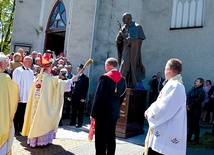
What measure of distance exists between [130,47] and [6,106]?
4.23 m

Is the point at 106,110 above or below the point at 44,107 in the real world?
above

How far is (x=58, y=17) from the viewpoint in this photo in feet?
48.9

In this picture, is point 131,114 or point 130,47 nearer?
point 131,114

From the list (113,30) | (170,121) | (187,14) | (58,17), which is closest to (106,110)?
(170,121)

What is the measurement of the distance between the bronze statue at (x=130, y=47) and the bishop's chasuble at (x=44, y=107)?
7.27ft

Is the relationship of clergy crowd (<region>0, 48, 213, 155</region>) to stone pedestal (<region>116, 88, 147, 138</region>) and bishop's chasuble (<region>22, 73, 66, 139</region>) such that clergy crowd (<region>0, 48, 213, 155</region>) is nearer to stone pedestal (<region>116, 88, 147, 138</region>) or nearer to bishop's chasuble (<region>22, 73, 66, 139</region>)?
bishop's chasuble (<region>22, 73, 66, 139</region>)

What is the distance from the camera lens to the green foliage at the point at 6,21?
24547mm

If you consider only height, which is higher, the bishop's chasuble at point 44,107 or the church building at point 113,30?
the church building at point 113,30

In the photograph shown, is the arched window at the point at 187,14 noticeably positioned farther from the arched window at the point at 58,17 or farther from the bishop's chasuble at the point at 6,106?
the bishop's chasuble at the point at 6,106

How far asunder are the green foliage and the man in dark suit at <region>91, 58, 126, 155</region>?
919 inches

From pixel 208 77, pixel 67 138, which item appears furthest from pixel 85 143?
pixel 208 77

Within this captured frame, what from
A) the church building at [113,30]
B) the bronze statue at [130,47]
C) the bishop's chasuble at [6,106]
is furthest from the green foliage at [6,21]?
the bishop's chasuble at [6,106]

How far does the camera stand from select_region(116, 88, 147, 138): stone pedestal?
6.52 metres

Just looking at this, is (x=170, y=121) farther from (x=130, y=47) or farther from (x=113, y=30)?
(x=113, y=30)
